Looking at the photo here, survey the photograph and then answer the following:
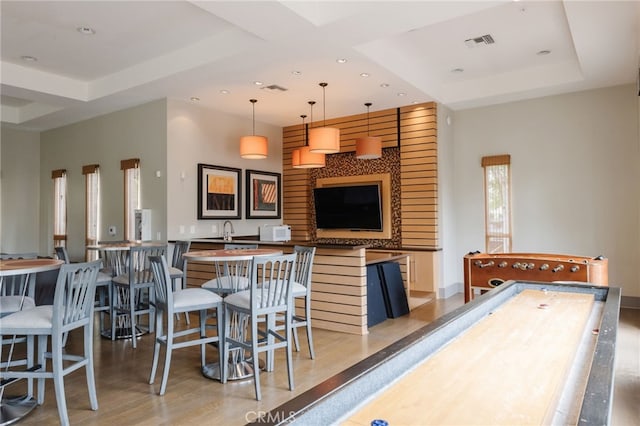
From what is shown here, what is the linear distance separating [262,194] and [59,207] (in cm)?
395

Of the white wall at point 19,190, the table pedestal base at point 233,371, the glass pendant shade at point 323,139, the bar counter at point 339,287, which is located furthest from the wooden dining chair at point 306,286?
the white wall at point 19,190

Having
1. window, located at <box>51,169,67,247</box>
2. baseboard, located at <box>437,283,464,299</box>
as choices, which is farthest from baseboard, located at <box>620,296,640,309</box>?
window, located at <box>51,169,67,247</box>

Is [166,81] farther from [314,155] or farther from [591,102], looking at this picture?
[591,102]

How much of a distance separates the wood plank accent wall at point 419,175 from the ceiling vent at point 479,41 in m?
1.52

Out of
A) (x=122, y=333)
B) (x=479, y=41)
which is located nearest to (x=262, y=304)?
(x=122, y=333)

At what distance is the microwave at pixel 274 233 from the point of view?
6.91 m

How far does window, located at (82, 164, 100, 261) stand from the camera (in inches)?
287

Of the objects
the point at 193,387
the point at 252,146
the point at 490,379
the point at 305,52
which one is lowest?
the point at 193,387

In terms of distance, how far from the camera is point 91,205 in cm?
741

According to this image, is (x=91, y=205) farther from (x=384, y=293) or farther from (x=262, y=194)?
(x=384, y=293)

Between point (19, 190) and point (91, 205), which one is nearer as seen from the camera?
point (91, 205)

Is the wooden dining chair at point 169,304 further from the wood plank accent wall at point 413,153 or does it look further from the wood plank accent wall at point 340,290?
the wood plank accent wall at point 413,153

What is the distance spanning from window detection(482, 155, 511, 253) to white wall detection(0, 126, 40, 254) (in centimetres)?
847

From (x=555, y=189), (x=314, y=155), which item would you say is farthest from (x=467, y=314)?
(x=555, y=189)
